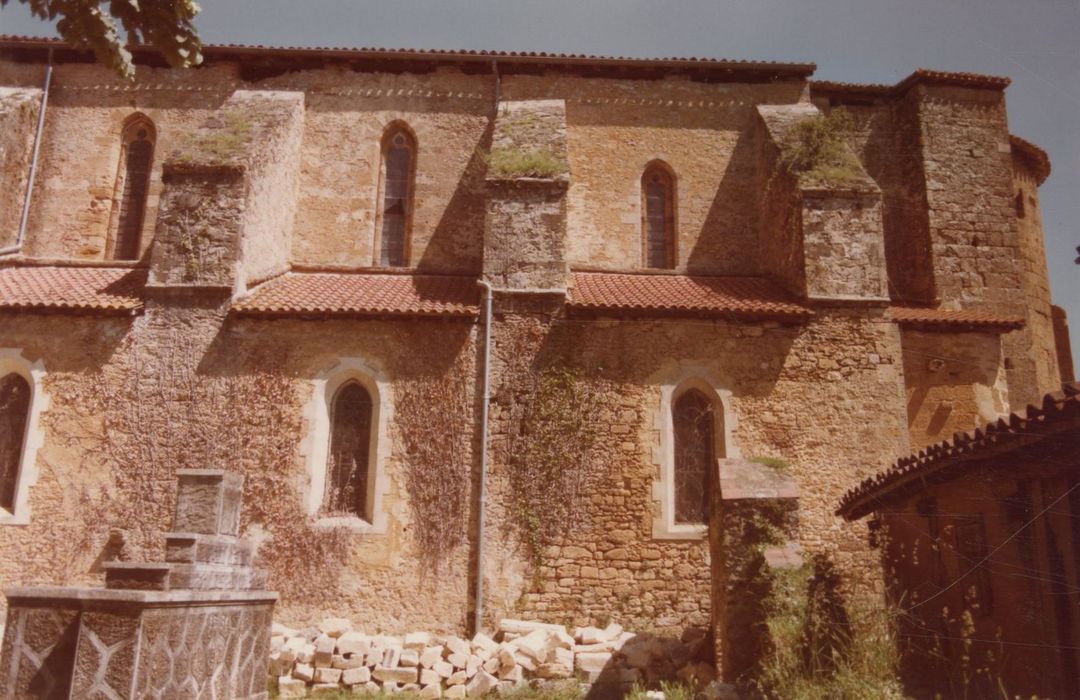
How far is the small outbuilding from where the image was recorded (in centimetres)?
655

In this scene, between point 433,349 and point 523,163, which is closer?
point 433,349

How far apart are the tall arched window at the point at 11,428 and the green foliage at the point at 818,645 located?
10.4m

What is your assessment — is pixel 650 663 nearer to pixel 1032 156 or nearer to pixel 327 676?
pixel 327 676

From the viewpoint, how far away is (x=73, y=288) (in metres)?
12.7

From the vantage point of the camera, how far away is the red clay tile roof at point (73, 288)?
11.9 metres

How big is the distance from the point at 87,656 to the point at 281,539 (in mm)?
5631

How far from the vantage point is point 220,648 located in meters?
6.70

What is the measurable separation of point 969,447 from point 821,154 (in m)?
7.24

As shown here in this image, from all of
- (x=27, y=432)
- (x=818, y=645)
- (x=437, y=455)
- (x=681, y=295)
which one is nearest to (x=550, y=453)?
(x=437, y=455)

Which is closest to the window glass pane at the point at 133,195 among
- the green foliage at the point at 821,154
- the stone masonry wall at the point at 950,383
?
the green foliage at the point at 821,154

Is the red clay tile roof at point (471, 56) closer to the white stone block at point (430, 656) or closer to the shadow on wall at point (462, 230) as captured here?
the shadow on wall at point (462, 230)

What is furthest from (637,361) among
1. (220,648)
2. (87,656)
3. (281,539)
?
(87,656)

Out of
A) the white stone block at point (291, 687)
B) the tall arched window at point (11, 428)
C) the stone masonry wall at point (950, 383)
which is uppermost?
the stone masonry wall at point (950, 383)

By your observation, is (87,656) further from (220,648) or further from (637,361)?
(637,361)
